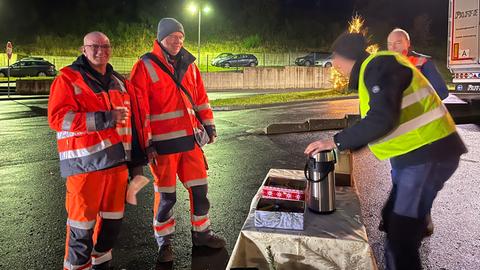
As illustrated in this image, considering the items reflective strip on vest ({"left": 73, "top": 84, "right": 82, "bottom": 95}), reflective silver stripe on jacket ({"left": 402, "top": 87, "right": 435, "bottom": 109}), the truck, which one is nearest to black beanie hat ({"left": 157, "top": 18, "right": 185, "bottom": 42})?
reflective strip on vest ({"left": 73, "top": 84, "right": 82, "bottom": 95})

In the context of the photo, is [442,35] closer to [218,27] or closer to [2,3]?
[218,27]

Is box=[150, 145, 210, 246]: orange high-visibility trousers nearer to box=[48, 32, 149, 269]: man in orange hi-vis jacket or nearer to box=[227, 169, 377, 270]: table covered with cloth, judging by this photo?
box=[48, 32, 149, 269]: man in orange hi-vis jacket

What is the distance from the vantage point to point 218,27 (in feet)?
170

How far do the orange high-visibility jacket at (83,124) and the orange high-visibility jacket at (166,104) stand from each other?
0.44 m

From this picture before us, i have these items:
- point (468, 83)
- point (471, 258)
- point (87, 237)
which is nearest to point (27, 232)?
point (87, 237)

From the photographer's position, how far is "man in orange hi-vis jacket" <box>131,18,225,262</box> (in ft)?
12.8

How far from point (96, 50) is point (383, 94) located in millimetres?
2139

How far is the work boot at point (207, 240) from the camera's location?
4.21 metres

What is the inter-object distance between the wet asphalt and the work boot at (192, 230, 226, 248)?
0.06 m

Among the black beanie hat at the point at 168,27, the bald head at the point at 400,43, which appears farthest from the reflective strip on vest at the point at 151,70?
the bald head at the point at 400,43

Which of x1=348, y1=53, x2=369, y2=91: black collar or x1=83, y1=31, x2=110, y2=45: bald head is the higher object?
x1=83, y1=31, x2=110, y2=45: bald head

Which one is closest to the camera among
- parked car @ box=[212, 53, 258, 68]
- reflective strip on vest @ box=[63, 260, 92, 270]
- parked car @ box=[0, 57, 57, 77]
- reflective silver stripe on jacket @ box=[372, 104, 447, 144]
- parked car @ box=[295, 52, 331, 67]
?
reflective silver stripe on jacket @ box=[372, 104, 447, 144]

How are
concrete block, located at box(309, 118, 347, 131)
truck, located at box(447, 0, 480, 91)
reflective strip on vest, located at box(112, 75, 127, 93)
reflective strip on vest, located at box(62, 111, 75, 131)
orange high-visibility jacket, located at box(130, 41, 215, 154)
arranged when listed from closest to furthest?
reflective strip on vest, located at box(62, 111, 75, 131), reflective strip on vest, located at box(112, 75, 127, 93), orange high-visibility jacket, located at box(130, 41, 215, 154), concrete block, located at box(309, 118, 347, 131), truck, located at box(447, 0, 480, 91)

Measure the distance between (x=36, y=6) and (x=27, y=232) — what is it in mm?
57845
